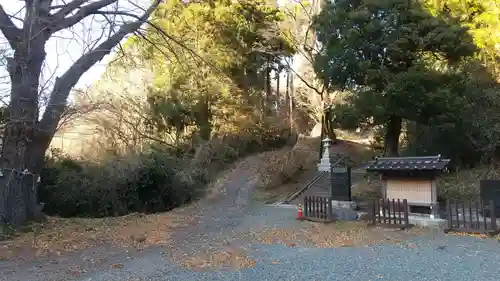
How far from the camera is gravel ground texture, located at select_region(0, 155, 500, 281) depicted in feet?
17.4

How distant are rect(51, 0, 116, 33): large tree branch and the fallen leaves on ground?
561 centimetres

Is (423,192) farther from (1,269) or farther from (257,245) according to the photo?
(1,269)

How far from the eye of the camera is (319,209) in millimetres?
10328

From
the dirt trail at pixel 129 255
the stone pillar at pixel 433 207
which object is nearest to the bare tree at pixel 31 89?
the dirt trail at pixel 129 255

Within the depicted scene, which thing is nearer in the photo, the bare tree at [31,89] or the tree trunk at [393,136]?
the bare tree at [31,89]

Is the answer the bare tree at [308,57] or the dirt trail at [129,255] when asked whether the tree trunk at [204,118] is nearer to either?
the bare tree at [308,57]

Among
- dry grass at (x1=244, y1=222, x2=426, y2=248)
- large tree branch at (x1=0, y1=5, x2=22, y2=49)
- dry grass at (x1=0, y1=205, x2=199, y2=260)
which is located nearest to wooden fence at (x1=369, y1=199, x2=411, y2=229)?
dry grass at (x1=244, y1=222, x2=426, y2=248)

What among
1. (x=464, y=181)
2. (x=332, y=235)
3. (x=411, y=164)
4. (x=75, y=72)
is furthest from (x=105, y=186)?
(x=464, y=181)

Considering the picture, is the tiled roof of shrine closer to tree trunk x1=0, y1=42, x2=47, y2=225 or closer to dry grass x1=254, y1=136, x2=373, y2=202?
dry grass x1=254, y1=136, x2=373, y2=202

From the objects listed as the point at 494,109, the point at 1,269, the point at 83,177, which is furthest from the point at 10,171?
the point at 494,109

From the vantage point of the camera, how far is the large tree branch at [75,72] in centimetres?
823

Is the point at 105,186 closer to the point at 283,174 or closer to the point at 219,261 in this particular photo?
the point at 283,174

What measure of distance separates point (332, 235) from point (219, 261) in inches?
123

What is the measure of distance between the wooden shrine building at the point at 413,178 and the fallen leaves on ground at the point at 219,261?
5.36 metres
